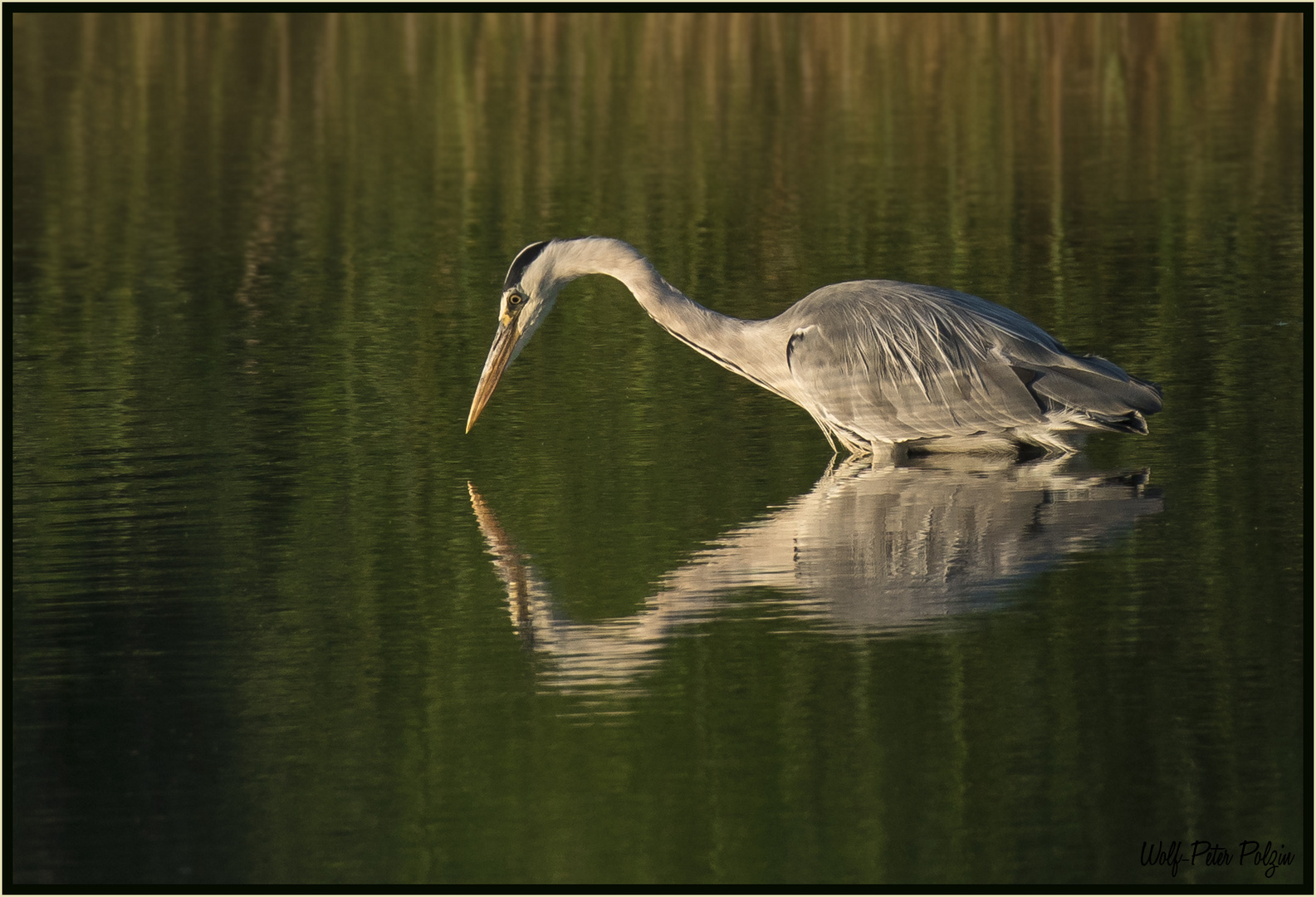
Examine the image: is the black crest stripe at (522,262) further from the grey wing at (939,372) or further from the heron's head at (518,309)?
the grey wing at (939,372)

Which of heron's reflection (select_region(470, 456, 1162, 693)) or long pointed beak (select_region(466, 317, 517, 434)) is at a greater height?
long pointed beak (select_region(466, 317, 517, 434))

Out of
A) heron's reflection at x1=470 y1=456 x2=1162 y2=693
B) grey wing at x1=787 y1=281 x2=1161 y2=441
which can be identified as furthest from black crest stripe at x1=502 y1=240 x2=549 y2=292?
heron's reflection at x1=470 y1=456 x2=1162 y2=693

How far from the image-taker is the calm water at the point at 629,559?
507 cm

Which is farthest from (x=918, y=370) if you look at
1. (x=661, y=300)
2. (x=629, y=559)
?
(x=629, y=559)

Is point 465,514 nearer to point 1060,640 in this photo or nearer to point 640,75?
point 1060,640

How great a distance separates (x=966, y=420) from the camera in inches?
345

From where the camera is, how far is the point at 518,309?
9.57 metres

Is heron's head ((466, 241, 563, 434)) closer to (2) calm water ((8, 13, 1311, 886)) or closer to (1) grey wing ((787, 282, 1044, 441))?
(2) calm water ((8, 13, 1311, 886))

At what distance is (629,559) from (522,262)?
2.58 m

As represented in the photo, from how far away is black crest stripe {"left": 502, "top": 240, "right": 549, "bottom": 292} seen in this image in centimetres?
938

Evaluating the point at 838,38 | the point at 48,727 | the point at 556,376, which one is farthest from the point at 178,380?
the point at 838,38

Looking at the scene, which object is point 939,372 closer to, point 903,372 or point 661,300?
point 903,372

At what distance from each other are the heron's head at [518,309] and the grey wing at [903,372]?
1.36m

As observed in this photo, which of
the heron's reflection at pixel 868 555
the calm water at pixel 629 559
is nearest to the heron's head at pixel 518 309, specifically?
the calm water at pixel 629 559
